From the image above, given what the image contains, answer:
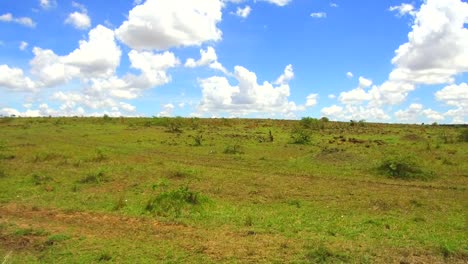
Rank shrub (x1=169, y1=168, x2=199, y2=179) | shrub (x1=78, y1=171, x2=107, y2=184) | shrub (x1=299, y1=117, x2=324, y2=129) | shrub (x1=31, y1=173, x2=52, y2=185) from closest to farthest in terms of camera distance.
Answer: shrub (x1=31, y1=173, x2=52, y2=185)
shrub (x1=78, y1=171, x2=107, y2=184)
shrub (x1=169, y1=168, x2=199, y2=179)
shrub (x1=299, y1=117, x2=324, y2=129)

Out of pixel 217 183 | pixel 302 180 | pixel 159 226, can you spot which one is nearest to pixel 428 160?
pixel 302 180

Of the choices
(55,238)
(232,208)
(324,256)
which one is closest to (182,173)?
(232,208)

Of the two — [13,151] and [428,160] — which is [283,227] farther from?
[13,151]

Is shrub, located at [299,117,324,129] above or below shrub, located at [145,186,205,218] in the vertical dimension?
above

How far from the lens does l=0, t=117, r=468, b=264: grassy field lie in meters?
9.02

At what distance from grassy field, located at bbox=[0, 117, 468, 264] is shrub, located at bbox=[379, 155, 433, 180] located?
0.14 ft

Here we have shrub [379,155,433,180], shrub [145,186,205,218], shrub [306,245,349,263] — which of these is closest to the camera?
shrub [306,245,349,263]

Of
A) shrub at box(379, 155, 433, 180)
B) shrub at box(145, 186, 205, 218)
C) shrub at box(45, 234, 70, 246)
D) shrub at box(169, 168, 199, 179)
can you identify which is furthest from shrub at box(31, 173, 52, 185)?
shrub at box(379, 155, 433, 180)

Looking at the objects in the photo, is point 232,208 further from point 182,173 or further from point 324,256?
point 182,173

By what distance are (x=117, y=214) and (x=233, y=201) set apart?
11.8 feet

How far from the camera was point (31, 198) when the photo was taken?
567 inches

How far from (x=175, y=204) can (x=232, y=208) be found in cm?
165

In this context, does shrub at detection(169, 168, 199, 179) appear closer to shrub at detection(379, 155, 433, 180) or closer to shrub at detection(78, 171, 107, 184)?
shrub at detection(78, 171, 107, 184)

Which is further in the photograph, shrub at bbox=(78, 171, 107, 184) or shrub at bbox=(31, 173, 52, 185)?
shrub at bbox=(78, 171, 107, 184)
